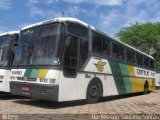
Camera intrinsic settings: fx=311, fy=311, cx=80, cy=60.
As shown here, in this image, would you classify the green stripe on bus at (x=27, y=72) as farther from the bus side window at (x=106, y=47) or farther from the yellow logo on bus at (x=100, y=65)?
the bus side window at (x=106, y=47)

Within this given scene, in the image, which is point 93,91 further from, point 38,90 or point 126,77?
point 126,77

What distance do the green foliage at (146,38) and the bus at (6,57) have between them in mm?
37383

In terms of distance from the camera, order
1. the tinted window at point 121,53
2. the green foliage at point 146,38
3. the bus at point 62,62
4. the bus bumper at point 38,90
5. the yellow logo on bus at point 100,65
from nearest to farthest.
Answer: the bus bumper at point 38,90 < the bus at point 62,62 < the yellow logo on bus at point 100,65 < the tinted window at point 121,53 < the green foliage at point 146,38

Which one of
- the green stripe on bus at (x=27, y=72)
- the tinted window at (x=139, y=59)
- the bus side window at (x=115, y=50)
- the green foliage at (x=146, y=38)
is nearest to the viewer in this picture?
the green stripe on bus at (x=27, y=72)

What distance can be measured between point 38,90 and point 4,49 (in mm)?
4076

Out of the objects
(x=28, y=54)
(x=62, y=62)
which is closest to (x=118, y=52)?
(x=28, y=54)

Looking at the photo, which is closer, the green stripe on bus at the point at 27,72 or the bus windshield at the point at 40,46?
the bus windshield at the point at 40,46

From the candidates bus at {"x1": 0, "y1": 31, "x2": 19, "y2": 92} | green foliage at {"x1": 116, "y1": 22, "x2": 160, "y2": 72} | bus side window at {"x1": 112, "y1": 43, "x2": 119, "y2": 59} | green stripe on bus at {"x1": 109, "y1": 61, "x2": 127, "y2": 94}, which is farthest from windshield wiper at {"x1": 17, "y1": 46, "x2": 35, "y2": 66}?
green foliage at {"x1": 116, "y1": 22, "x2": 160, "y2": 72}

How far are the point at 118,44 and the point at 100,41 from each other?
2626 millimetres

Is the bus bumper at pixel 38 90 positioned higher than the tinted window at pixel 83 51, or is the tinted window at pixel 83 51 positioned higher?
the tinted window at pixel 83 51

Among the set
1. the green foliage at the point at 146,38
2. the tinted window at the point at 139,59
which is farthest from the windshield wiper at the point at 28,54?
the green foliage at the point at 146,38

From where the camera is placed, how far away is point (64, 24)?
10.8 m

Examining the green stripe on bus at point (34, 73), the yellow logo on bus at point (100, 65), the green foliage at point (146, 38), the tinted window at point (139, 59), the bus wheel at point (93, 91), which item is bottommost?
the bus wheel at point (93, 91)

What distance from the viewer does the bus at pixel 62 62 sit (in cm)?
1045
